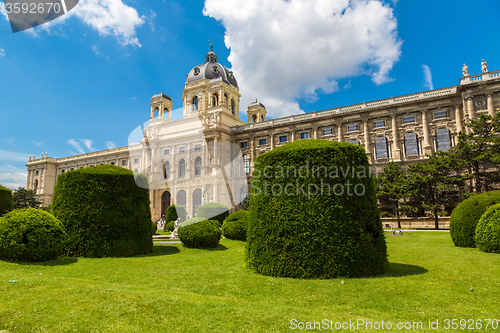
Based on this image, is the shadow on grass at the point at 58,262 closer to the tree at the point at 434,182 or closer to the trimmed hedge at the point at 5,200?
the trimmed hedge at the point at 5,200

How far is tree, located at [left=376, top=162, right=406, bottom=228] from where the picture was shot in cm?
3009

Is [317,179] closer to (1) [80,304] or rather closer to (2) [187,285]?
(2) [187,285]

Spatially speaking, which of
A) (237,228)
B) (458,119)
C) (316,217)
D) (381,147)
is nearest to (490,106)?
(458,119)

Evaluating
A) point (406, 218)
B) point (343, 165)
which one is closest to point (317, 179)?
point (343, 165)

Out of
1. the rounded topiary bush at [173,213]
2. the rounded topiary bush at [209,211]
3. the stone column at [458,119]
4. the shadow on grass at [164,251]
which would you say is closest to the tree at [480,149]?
the stone column at [458,119]

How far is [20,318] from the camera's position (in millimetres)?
5133

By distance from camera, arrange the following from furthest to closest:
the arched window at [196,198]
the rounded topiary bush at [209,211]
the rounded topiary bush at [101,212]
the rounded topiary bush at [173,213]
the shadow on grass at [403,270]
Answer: the arched window at [196,198]
the rounded topiary bush at [173,213]
the rounded topiary bush at [209,211]
the rounded topiary bush at [101,212]
the shadow on grass at [403,270]

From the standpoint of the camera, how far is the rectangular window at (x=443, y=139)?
122ft

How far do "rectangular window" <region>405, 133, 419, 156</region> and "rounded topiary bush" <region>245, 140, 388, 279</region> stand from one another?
34545mm

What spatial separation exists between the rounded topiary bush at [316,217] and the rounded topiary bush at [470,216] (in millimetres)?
7775

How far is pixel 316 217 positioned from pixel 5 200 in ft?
51.3

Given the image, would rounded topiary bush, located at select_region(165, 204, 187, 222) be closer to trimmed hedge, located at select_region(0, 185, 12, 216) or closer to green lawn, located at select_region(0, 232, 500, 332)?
trimmed hedge, located at select_region(0, 185, 12, 216)

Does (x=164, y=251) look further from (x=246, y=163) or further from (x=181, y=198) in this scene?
(x=181, y=198)

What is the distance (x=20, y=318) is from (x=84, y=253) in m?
7.46
